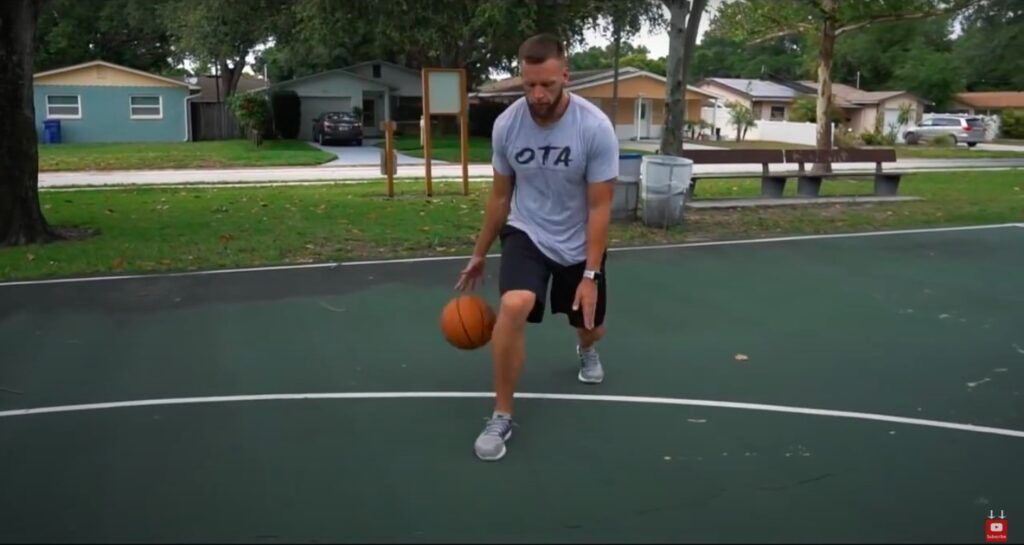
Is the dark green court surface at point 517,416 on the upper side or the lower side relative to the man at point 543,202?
lower

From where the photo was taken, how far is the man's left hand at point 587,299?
4371 millimetres

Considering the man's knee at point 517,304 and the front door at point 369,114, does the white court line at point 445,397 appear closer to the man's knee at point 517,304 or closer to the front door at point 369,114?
the man's knee at point 517,304

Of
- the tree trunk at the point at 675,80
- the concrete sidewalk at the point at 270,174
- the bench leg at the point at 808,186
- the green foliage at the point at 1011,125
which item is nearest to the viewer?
the tree trunk at the point at 675,80

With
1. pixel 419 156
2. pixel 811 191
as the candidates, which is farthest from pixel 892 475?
pixel 419 156

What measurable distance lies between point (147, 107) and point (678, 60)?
32.0 m

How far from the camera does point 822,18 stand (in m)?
→ 20.3

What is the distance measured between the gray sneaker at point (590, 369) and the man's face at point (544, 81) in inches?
69.0

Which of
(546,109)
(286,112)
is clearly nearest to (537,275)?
(546,109)

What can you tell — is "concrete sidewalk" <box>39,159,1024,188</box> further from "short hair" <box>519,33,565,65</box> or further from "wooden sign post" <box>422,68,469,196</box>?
"short hair" <box>519,33,565,65</box>

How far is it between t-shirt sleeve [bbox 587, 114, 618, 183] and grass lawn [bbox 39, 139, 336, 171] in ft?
74.7

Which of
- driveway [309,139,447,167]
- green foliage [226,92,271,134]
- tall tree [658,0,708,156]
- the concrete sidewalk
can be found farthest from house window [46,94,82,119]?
tall tree [658,0,708,156]

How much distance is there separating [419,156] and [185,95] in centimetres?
1448

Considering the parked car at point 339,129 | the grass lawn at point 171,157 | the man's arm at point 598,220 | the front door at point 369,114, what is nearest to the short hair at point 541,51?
the man's arm at point 598,220

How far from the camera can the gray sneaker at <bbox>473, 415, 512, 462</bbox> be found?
4266 mm
